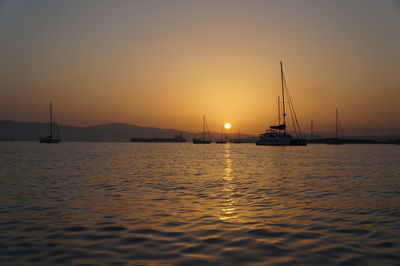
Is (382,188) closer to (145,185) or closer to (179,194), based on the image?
(179,194)

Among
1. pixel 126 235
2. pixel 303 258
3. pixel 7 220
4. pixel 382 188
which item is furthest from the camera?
pixel 382 188

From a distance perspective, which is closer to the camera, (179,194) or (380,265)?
(380,265)

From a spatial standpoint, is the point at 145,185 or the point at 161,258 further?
the point at 145,185

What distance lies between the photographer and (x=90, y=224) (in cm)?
965

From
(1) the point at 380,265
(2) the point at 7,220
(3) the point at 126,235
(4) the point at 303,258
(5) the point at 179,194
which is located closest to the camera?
(1) the point at 380,265

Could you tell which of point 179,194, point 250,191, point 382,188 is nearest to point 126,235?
point 179,194

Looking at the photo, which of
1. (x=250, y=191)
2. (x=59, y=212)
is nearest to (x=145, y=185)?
(x=250, y=191)

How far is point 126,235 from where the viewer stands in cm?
843

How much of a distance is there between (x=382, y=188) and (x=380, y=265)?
13.5 meters

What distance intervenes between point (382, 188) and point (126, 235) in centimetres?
1540

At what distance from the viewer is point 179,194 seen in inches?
617

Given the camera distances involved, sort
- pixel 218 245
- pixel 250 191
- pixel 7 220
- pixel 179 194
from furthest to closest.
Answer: pixel 250 191 → pixel 179 194 → pixel 7 220 → pixel 218 245

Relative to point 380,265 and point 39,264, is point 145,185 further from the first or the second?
point 380,265

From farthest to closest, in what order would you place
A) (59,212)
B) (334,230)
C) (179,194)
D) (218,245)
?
1. (179,194)
2. (59,212)
3. (334,230)
4. (218,245)
